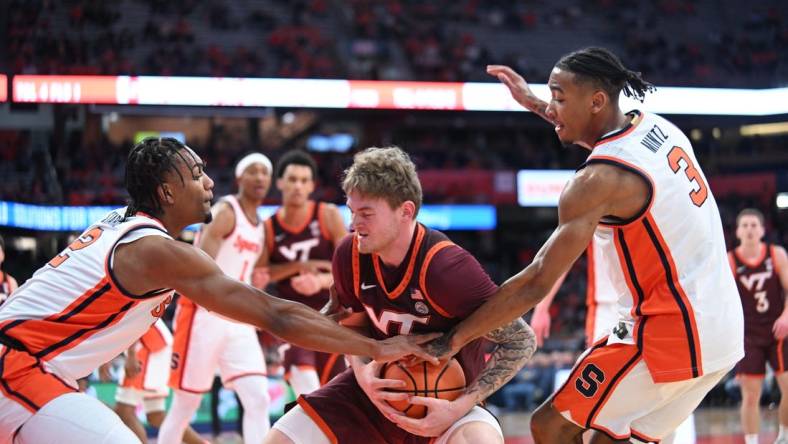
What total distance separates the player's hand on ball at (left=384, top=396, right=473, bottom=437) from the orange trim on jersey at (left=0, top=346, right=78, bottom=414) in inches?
48.8

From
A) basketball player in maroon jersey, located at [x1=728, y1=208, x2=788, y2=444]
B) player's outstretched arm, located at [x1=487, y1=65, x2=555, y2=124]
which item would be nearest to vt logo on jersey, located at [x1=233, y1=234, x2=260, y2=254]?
player's outstretched arm, located at [x1=487, y1=65, x2=555, y2=124]

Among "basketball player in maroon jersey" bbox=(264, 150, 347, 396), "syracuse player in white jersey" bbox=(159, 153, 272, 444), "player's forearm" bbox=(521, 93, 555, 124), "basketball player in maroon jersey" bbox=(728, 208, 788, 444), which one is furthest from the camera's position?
"basketball player in maroon jersey" bbox=(728, 208, 788, 444)

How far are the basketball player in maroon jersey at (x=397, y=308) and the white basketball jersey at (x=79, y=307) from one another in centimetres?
74

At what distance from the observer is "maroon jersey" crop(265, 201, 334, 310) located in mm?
6996

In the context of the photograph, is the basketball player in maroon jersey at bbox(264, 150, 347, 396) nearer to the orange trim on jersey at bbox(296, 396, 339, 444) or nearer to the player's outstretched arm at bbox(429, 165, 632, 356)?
the orange trim on jersey at bbox(296, 396, 339, 444)

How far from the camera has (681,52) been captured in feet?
79.9

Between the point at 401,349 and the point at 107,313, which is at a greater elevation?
the point at 107,313

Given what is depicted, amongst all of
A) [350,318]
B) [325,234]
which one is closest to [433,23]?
[325,234]

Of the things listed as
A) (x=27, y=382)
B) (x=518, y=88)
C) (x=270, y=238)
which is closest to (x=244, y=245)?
(x=270, y=238)

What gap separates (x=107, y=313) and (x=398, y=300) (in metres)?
1.10

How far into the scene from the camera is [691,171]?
3.68 meters

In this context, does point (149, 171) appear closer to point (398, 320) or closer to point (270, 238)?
point (398, 320)

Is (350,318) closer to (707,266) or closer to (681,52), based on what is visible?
(707,266)

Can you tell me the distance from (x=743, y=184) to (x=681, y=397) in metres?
20.1
